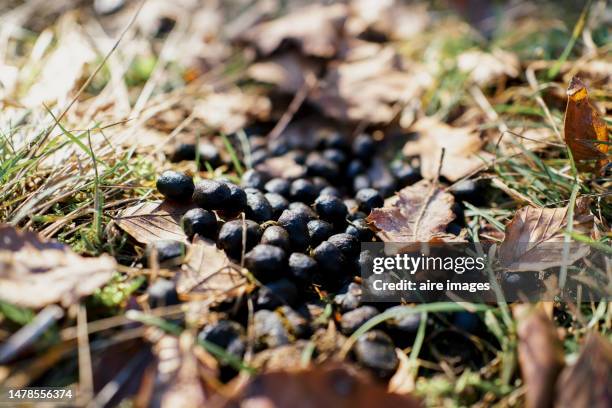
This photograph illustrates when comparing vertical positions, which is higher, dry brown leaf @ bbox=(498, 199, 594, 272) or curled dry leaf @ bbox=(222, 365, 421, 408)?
curled dry leaf @ bbox=(222, 365, 421, 408)

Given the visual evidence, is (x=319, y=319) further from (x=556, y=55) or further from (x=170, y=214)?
(x=556, y=55)

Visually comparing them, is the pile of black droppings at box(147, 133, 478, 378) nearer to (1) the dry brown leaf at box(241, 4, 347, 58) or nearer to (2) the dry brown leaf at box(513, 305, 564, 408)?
(2) the dry brown leaf at box(513, 305, 564, 408)

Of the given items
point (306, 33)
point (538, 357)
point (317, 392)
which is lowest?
point (538, 357)

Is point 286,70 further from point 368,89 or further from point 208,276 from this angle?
point 208,276

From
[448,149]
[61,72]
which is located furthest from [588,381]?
[61,72]

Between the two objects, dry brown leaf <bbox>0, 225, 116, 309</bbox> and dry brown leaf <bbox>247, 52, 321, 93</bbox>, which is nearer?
dry brown leaf <bbox>0, 225, 116, 309</bbox>

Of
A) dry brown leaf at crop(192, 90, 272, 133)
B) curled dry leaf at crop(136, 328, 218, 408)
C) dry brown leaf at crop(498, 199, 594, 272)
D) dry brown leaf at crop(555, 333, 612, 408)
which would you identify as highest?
dry brown leaf at crop(192, 90, 272, 133)

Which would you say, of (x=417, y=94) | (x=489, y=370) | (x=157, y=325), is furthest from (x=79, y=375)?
(x=417, y=94)

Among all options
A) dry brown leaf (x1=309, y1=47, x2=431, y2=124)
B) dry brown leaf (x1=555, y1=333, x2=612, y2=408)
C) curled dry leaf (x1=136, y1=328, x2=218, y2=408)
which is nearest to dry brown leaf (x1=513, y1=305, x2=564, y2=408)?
dry brown leaf (x1=555, y1=333, x2=612, y2=408)
